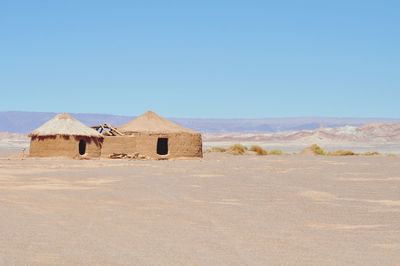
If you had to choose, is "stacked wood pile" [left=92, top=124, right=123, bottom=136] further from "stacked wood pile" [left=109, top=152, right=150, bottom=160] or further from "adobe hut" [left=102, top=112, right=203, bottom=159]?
"stacked wood pile" [left=109, top=152, right=150, bottom=160]

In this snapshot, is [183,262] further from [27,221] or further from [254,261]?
[27,221]

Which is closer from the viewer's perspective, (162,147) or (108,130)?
(108,130)

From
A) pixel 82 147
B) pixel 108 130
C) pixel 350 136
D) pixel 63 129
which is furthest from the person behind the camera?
pixel 350 136

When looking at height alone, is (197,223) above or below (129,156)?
below

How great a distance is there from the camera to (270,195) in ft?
49.7

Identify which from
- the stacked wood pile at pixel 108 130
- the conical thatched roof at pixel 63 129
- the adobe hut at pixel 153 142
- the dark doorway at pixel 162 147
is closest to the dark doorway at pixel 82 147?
the conical thatched roof at pixel 63 129

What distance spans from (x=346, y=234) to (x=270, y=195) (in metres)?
5.89

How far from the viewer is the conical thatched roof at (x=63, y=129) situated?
34.7 m

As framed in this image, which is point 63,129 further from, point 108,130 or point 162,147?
point 162,147

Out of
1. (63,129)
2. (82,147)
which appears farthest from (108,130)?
A: (63,129)

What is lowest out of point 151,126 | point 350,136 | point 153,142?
point 153,142

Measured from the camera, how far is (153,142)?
36.5 meters

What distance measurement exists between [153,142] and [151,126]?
2.36 metres

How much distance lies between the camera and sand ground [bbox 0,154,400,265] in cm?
742
